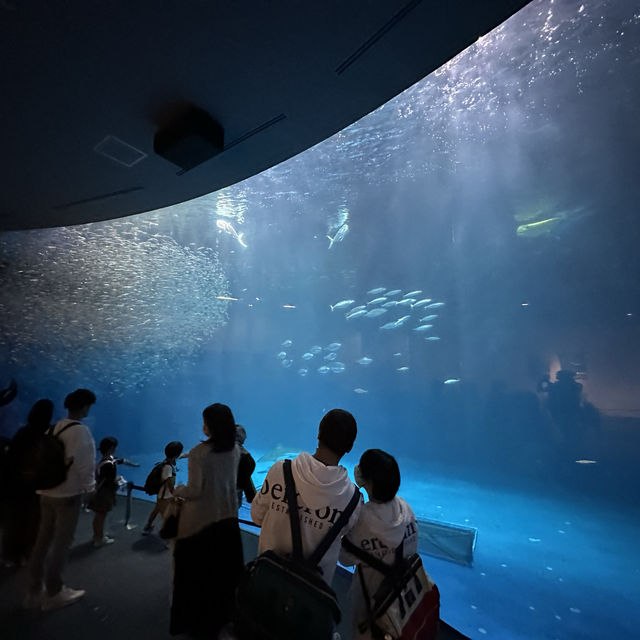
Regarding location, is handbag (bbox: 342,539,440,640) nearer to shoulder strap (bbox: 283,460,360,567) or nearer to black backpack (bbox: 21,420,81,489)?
shoulder strap (bbox: 283,460,360,567)

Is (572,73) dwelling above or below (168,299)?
above

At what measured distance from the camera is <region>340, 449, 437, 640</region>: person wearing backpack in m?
1.60

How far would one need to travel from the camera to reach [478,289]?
3459cm

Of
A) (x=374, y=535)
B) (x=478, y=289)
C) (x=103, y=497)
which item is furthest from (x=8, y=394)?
(x=478, y=289)

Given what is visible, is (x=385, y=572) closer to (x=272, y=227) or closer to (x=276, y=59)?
(x=276, y=59)

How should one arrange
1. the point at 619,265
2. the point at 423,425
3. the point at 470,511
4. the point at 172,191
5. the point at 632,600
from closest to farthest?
the point at 172,191 < the point at 632,600 < the point at 470,511 < the point at 619,265 < the point at 423,425

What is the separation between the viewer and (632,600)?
8.12 m

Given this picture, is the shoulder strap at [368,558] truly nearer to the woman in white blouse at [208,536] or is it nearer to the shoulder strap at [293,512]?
the shoulder strap at [293,512]

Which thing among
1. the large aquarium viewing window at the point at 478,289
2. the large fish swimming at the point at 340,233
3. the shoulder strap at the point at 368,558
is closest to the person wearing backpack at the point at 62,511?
the shoulder strap at the point at 368,558

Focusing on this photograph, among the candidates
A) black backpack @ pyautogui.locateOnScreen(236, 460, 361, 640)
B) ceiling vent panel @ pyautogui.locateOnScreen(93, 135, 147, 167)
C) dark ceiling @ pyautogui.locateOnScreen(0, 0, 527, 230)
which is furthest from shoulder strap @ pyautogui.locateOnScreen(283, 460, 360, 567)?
ceiling vent panel @ pyautogui.locateOnScreen(93, 135, 147, 167)

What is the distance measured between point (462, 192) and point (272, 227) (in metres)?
15.9

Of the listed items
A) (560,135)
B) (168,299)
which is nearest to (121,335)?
(168,299)

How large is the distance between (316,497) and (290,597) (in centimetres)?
40

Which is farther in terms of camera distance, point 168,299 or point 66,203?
point 168,299
